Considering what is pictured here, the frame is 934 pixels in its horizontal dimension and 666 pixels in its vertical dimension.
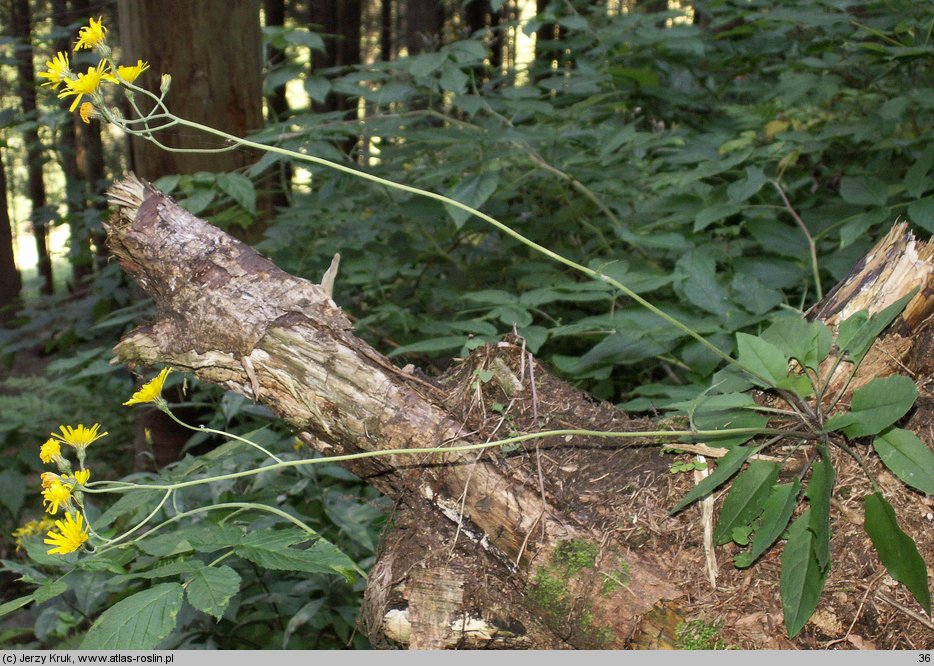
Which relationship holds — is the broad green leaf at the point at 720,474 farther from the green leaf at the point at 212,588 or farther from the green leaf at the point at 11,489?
the green leaf at the point at 11,489

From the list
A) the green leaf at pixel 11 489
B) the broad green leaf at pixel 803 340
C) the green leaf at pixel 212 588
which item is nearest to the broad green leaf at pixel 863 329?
the broad green leaf at pixel 803 340

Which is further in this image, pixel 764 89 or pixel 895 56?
pixel 764 89

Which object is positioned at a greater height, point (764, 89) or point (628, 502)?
point (764, 89)

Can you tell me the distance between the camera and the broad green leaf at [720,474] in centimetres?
132

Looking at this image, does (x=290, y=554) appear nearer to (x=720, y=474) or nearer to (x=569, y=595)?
(x=569, y=595)

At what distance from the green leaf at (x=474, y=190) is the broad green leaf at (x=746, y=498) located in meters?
1.33

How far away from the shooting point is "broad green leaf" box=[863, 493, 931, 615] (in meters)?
1.20

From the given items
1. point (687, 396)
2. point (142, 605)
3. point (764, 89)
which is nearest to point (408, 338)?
point (687, 396)

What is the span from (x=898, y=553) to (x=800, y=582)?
0.17 meters

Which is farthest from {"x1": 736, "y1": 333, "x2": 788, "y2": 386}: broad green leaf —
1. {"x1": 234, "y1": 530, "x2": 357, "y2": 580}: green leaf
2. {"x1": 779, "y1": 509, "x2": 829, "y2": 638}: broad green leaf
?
{"x1": 234, "y1": 530, "x2": 357, "y2": 580}: green leaf

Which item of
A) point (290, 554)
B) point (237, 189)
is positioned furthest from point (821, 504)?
point (237, 189)

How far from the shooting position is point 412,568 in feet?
4.46

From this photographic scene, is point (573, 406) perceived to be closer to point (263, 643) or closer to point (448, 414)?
point (448, 414)

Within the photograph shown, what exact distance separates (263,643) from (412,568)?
1299 mm
